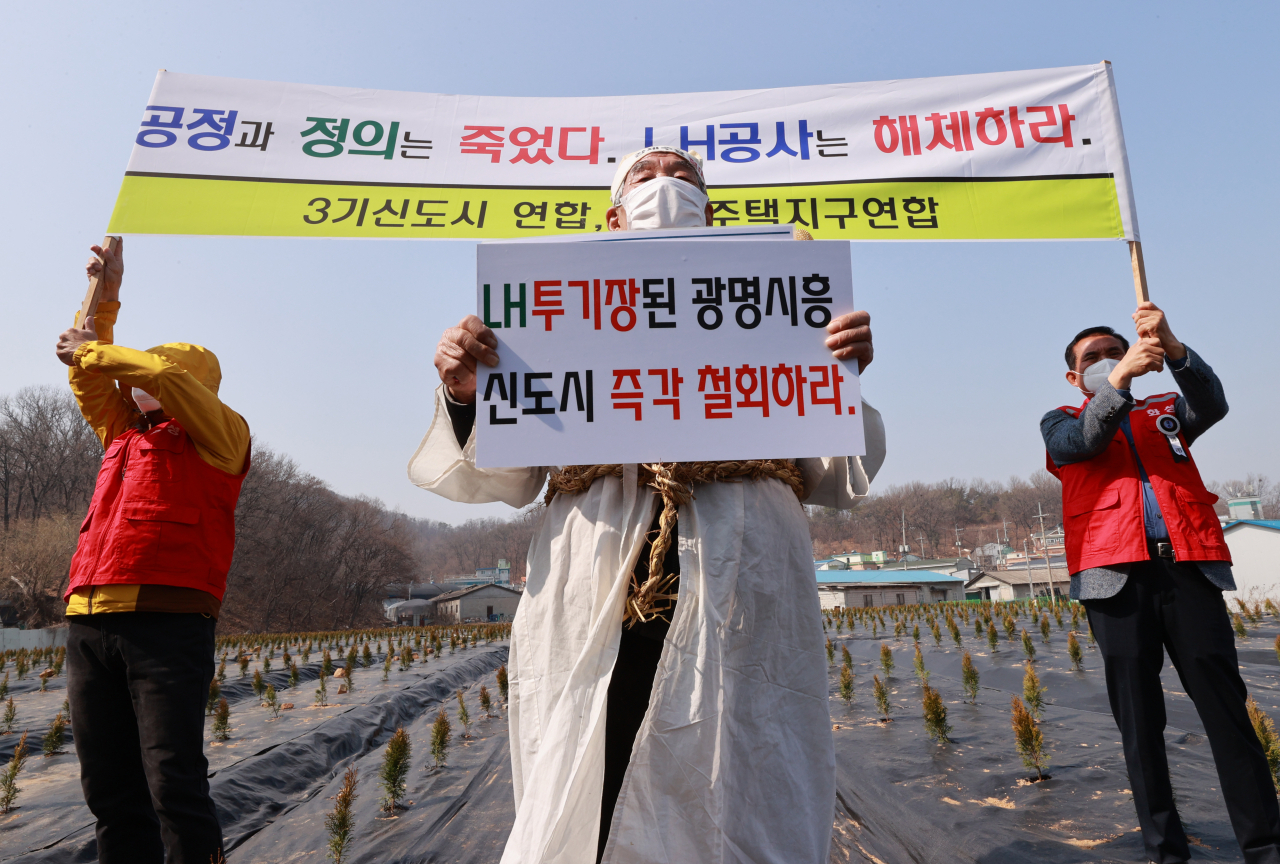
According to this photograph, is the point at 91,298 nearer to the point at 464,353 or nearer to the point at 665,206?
the point at 464,353

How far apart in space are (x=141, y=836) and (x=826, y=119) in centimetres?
357

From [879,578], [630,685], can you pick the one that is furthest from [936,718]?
[879,578]

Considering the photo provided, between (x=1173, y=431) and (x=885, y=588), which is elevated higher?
Result: (x=1173, y=431)

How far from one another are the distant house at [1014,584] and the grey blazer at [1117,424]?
46795 millimetres

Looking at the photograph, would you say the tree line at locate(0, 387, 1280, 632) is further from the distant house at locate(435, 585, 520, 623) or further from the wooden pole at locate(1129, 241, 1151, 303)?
the wooden pole at locate(1129, 241, 1151, 303)

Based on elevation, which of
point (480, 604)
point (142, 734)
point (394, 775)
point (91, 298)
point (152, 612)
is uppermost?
point (91, 298)

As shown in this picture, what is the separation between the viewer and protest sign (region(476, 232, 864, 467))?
135cm

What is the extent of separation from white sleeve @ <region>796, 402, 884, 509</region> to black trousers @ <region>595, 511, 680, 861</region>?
424mm

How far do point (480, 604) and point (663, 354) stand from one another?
51.5 meters

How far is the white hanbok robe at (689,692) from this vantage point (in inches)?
44.1

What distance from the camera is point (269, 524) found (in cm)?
4409

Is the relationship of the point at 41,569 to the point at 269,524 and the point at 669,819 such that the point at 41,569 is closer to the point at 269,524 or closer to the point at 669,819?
the point at 269,524

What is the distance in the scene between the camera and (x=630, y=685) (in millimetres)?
1294

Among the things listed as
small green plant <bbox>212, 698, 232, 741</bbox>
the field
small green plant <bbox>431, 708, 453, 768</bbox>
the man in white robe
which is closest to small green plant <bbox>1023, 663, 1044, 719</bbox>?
the field
